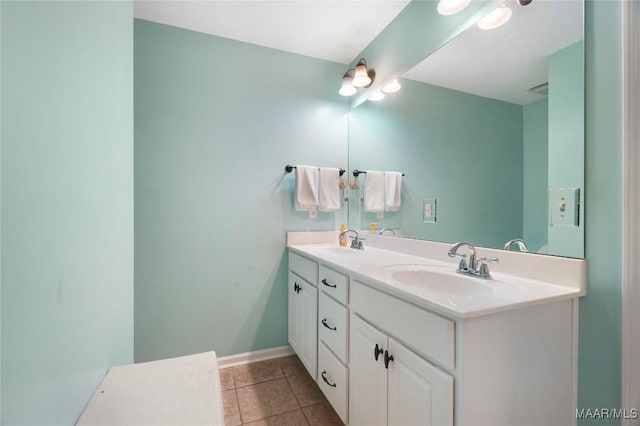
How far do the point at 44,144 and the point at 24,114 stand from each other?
0.06 m

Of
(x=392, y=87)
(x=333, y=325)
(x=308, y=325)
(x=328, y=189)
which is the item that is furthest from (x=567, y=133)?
(x=308, y=325)

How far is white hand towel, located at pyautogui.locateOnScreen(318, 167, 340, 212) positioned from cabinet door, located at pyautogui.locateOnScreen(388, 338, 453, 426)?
1.25 m

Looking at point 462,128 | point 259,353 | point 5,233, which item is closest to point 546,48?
point 462,128

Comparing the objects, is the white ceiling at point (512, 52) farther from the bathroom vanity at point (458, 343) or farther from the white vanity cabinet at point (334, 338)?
the white vanity cabinet at point (334, 338)

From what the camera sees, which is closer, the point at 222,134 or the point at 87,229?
the point at 87,229

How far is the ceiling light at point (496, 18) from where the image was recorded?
1087mm

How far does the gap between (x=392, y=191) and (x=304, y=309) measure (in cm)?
102

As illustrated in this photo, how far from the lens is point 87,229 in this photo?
1.97 feet

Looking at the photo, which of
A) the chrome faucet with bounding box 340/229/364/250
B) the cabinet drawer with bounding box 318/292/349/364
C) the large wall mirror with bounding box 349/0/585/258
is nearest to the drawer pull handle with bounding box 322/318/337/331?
the cabinet drawer with bounding box 318/292/349/364

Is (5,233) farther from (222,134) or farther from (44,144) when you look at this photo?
(222,134)

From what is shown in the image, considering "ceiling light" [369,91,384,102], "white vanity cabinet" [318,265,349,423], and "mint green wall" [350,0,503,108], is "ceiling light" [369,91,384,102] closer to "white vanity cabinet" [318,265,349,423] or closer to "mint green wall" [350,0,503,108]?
"mint green wall" [350,0,503,108]

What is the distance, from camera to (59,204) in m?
0.49

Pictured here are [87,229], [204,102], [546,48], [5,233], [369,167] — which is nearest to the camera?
[5,233]

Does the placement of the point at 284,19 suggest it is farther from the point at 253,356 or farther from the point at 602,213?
the point at 253,356
